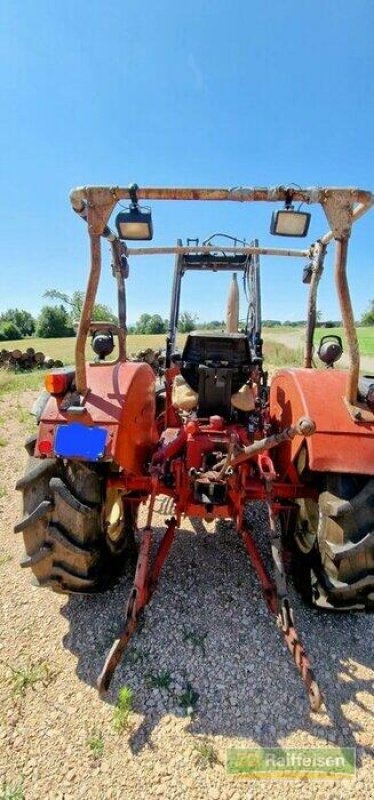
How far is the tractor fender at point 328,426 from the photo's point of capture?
2043 millimetres

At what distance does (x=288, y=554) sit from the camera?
110 inches

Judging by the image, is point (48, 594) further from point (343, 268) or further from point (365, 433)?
point (343, 268)

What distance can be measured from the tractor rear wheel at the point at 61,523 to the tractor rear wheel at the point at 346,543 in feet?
4.36

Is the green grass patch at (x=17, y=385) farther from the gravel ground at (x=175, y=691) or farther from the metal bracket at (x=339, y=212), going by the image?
the metal bracket at (x=339, y=212)

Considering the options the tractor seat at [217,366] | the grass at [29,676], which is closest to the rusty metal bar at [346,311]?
the tractor seat at [217,366]

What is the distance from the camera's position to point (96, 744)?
1.78 m

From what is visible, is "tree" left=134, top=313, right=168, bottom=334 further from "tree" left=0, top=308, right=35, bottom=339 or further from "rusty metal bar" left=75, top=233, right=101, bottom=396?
"rusty metal bar" left=75, top=233, right=101, bottom=396

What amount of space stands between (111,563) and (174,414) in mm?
1443

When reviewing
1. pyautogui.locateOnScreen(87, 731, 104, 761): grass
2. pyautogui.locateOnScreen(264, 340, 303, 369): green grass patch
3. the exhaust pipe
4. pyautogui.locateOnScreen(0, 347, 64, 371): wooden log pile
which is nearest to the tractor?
pyautogui.locateOnScreen(87, 731, 104, 761): grass

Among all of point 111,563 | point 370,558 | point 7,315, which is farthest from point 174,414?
point 7,315

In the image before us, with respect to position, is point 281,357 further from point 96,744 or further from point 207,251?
point 96,744

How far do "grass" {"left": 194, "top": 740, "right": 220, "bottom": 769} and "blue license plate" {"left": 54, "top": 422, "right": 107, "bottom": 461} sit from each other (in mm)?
1417

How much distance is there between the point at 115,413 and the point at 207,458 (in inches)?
26.0

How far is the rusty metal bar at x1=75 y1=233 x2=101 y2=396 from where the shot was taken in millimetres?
1996
